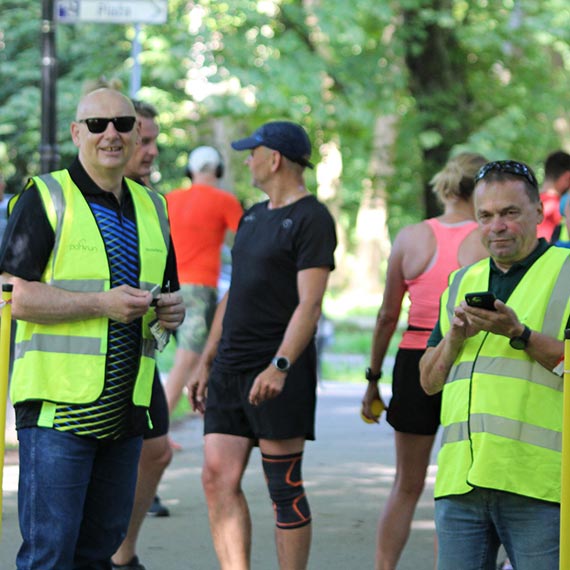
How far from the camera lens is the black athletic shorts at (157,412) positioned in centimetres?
658

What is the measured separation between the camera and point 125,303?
471 centimetres

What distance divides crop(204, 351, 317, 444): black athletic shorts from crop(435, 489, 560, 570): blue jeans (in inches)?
59.7

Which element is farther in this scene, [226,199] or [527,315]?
[226,199]

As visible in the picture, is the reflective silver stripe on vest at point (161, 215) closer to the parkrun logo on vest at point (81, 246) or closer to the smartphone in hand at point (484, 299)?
the parkrun logo on vest at point (81, 246)

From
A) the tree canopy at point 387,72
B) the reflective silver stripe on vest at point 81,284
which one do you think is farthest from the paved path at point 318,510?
the tree canopy at point 387,72

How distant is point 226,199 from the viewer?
32.7ft

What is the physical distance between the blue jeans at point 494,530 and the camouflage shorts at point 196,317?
5.47 metres

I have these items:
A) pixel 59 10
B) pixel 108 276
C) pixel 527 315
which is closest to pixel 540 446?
pixel 527 315

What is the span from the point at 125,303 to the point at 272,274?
1401mm

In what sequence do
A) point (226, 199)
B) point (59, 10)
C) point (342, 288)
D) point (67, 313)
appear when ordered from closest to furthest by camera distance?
point (67, 313) < point (226, 199) < point (59, 10) < point (342, 288)

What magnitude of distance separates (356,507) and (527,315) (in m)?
4.50

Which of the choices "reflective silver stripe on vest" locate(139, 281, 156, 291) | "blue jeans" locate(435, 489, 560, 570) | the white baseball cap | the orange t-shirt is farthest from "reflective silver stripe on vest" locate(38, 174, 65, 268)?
the white baseball cap

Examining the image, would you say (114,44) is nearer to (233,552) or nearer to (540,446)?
(233,552)

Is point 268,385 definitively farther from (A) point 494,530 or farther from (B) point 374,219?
(B) point 374,219
